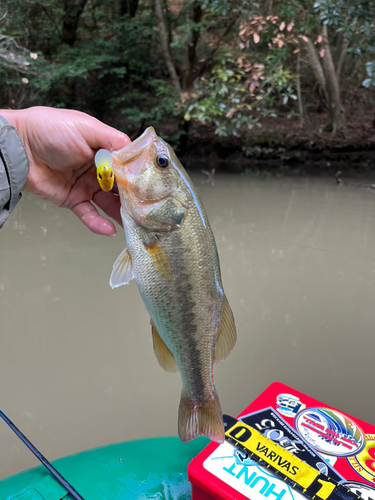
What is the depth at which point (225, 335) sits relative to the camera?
935 millimetres

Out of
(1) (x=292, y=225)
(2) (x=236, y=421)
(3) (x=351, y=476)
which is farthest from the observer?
(1) (x=292, y=225)

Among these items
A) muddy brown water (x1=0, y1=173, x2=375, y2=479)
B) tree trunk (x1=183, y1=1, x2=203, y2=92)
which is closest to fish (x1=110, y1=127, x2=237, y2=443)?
muddy brown water (x1=0, y1=173, x2=375, y2=479)

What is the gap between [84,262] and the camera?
3.36 metres

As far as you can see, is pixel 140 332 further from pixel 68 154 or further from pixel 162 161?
pixel 162 161

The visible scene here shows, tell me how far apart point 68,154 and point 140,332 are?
57.9 inches

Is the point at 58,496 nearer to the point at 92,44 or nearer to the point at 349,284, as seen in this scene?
the point at 349,284

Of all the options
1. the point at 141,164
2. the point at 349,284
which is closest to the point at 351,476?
the point at 141,164

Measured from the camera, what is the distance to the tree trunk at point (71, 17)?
812 cm

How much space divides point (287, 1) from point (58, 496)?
5.84 metres

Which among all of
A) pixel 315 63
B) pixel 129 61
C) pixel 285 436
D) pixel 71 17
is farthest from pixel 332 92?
pixel 285 436

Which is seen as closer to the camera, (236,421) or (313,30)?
(236,421)

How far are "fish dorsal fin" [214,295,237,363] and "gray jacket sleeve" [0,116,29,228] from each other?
0.71m

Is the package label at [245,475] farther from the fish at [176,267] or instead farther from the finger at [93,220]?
the finger at [93,220]

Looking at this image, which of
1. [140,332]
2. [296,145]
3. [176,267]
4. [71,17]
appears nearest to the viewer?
[176,267]
